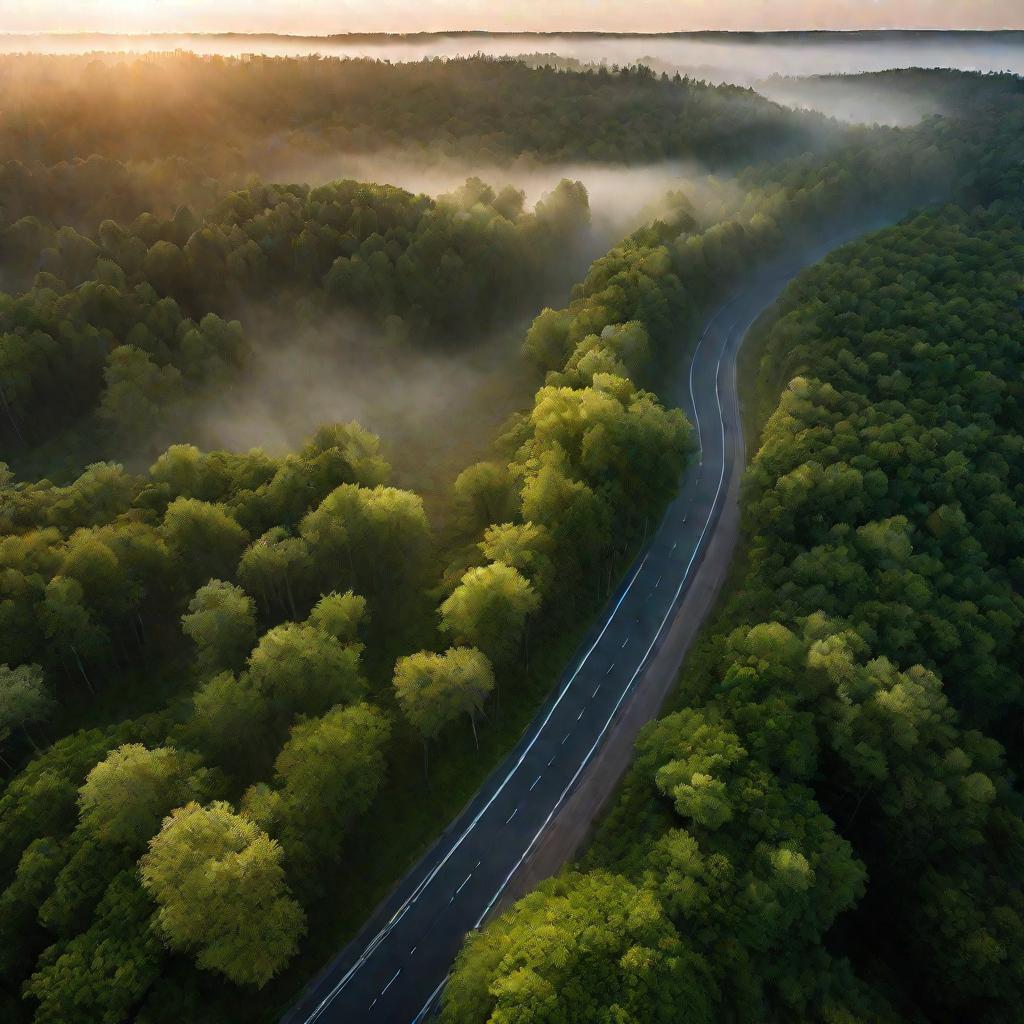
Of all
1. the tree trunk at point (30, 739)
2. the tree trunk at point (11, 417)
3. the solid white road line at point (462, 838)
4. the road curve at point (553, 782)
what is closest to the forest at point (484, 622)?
Result: the tree trunk at point (11, 417)

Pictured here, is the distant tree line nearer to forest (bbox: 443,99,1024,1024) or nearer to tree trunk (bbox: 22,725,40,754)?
forest (bbox: 443,99,1024,1024)

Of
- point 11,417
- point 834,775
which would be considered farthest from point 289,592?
point 11,417

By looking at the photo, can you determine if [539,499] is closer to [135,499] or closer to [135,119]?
[135,499]

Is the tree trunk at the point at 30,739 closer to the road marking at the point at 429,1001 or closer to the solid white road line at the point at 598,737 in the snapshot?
the road marking at the point at 429,1001

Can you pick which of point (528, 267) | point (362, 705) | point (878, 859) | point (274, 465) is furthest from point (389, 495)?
point (528, 267)

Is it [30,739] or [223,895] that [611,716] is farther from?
[30,739]

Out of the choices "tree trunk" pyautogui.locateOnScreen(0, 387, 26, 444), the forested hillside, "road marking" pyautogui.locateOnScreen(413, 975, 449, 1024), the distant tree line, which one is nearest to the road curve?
"road marking" pyautogui.locateOnScreen(413, 975, 449, 1024)
